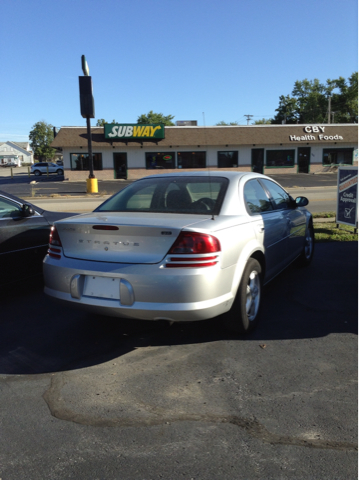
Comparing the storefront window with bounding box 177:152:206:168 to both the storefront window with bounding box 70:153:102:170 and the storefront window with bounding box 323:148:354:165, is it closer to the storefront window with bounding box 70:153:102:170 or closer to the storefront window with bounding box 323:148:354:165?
the storefront window with bounding box 70:153:102:170

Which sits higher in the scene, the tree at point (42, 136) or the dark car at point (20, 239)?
the tree at point (42, 136)

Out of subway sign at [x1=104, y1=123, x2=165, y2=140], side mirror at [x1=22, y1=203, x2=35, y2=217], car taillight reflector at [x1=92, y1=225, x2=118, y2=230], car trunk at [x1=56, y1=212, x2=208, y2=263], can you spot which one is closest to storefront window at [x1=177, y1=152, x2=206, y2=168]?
subway sign at [x1=104, y1=123, x2=165, y2=140]

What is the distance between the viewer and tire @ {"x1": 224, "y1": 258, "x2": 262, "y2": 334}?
12.3 ft

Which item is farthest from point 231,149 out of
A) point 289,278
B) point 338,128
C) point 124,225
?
point 124,225

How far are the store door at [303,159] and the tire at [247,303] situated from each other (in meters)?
40.6

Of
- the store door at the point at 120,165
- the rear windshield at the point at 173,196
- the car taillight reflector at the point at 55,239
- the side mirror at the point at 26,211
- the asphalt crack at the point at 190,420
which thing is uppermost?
the store door at the point at 120,165

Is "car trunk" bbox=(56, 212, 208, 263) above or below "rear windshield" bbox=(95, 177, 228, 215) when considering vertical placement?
below

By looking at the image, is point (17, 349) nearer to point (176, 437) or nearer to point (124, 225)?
point (124, 225)

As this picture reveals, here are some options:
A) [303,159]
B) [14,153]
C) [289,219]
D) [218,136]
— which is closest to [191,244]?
[289,219]

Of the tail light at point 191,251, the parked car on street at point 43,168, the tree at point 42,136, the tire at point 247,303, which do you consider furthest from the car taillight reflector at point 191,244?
the tree at point 42,136

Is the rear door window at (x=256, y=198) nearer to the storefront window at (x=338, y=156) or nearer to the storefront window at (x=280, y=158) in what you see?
the storefront window at (x=280, y=158)

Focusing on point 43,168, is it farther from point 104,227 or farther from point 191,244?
point 191,244

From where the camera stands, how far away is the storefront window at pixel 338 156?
42.7 meters

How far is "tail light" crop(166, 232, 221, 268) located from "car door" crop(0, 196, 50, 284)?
8.62 ft
